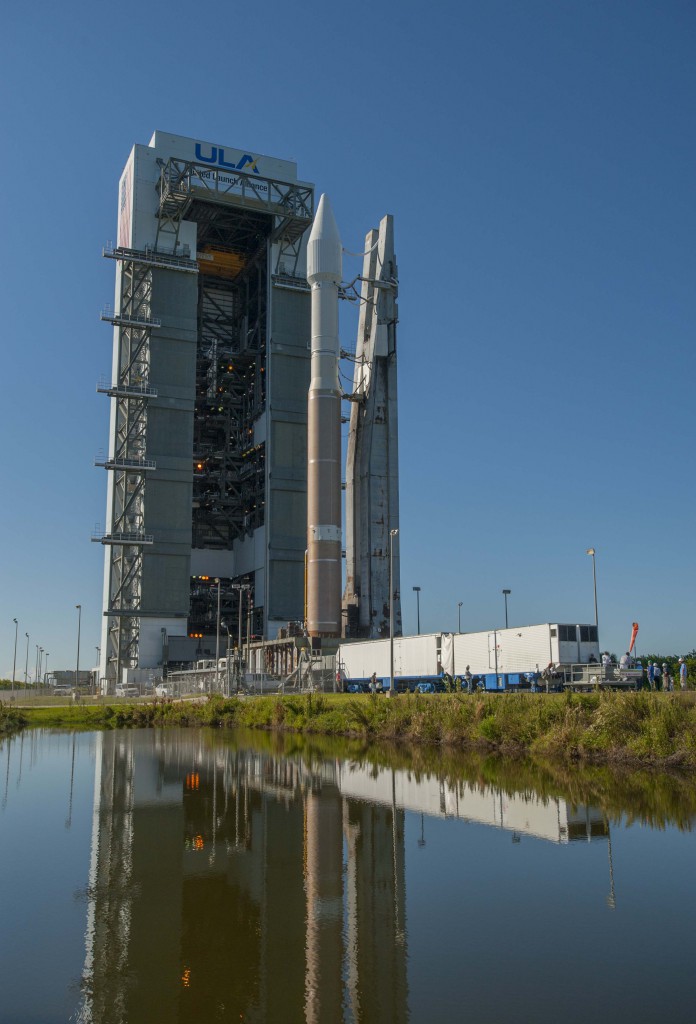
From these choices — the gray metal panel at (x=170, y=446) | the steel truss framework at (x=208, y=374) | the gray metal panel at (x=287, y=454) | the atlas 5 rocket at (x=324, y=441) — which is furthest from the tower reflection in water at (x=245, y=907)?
the steel truss framework at (x=208, y=374)

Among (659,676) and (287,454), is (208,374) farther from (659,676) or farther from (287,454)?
(659,676)

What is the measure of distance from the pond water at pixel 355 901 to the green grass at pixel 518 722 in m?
2.46

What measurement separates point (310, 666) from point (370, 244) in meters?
34.2

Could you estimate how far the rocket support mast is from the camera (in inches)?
2653

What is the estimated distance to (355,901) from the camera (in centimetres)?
1267

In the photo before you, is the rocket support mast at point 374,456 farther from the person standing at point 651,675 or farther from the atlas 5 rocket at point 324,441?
the person standing at point 651,675

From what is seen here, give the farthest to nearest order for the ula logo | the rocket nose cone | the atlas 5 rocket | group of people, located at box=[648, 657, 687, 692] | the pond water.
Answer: the ula logo < the rocket nose cone < the atlas 5 rocket < group of people, located at box=[648, 657, 687, 692] < the pond water

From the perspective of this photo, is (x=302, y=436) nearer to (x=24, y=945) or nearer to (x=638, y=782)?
(x=638, y=782)

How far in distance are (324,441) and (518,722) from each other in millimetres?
36585

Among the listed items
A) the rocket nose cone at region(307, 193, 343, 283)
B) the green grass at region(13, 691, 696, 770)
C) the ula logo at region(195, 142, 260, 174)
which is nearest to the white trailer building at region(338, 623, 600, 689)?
the green grass at region(13, 691, 696, 770)

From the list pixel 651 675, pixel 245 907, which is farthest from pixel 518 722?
pixel 245 907

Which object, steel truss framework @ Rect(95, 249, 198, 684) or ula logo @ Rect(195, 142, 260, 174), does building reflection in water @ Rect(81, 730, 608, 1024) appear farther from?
ula logo @ Rect(195, 142, 260, 174)

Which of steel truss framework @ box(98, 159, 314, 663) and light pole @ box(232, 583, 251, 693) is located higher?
steel truss framework @ box(98, 159, 314, 663)

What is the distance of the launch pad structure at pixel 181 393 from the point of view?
79.6m
